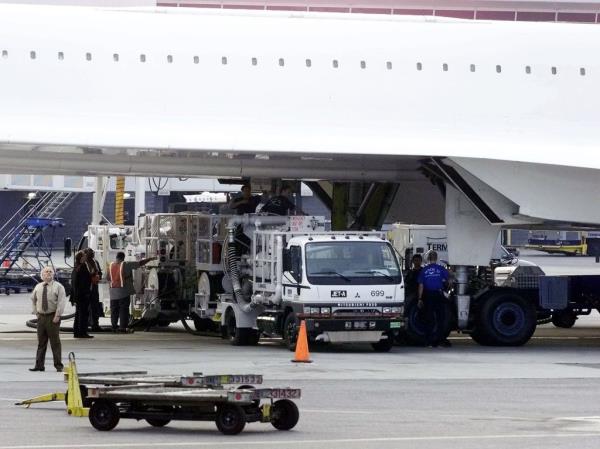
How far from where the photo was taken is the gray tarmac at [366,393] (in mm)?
11109

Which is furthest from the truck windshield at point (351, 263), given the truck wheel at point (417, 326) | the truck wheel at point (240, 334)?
the truck wheel at point (240, 334)

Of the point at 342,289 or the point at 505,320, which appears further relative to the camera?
the point at 505,320

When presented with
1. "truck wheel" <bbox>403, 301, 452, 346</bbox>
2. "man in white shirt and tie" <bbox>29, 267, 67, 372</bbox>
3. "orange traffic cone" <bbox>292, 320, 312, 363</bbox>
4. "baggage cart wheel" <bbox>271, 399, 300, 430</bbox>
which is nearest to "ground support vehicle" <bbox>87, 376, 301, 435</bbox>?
"baggage cart wheel" <bbox>271, 399, 300, 430</bbox>

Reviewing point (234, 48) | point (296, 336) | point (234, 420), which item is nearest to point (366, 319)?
point (296, 336)

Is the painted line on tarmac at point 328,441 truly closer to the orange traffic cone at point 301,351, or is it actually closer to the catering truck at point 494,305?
the orange traffic cone at point 301,351

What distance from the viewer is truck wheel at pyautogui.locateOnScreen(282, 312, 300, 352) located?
65.4 feet

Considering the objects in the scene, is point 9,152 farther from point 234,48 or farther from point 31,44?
point 234,48

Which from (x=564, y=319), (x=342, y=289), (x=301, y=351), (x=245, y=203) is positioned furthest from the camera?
(x=564, y=319)

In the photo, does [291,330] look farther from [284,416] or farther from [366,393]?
[284,416]

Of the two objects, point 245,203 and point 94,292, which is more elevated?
point 245,203

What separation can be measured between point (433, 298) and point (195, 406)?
10.2 m

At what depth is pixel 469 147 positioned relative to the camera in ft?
69.8

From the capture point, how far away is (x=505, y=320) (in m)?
22.0

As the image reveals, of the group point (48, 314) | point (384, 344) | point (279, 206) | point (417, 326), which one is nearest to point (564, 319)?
point (417, 326)
